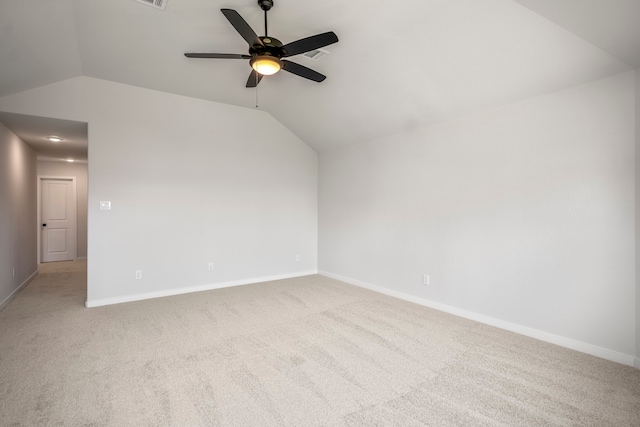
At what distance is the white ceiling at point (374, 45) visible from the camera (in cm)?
237

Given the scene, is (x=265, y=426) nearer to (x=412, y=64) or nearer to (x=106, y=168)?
(x=412, y=64)

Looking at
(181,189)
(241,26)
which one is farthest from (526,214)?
(181,189)

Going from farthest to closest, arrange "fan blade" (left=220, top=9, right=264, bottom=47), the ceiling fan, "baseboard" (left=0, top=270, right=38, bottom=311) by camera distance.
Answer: "baseboard" (left=0, top=270, right=38, bottom=311), the ceiling fan, "fan blade" (left=220, top=9, right=264, bottom=47)

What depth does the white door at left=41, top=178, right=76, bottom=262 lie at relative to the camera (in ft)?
24.9

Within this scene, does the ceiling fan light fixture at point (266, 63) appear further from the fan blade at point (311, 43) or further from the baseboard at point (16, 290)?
the baseboard at point (16, 290)

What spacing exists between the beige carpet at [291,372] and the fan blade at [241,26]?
2552 mm

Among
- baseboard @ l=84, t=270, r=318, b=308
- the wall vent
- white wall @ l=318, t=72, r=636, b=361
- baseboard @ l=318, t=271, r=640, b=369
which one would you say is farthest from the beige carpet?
the wall vent

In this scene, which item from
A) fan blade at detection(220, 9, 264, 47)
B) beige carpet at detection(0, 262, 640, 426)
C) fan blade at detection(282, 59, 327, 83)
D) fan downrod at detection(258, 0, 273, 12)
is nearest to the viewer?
beige carpet at detection(0, 262, 640, 426)

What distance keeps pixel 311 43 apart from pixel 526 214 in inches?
105

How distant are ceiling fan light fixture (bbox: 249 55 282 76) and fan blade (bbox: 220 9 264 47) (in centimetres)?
11

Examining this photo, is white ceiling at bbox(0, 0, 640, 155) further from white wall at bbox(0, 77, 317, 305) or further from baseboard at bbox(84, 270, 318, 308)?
baseboard at bbox(84, 270, 318, 308)

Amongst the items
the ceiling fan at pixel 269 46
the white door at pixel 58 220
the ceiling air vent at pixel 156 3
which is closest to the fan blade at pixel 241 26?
the ceiling fan at pixel 269 46

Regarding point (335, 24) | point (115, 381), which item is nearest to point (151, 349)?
point (115, 381)

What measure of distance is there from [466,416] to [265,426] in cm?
124
